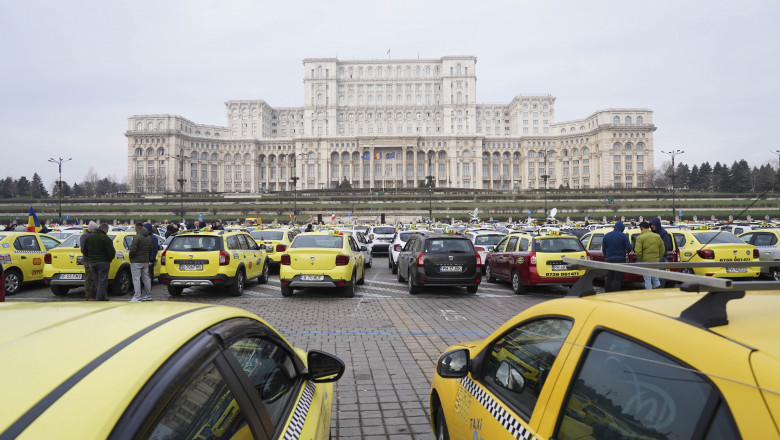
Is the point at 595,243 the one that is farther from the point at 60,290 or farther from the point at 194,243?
the point at 60,290

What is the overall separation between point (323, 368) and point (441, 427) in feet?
3.58

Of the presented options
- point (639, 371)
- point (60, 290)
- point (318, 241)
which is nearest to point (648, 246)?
point (318, 241)

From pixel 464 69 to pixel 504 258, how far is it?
405ft

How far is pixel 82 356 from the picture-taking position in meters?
1.46

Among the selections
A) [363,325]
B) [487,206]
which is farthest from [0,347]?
[487,206]

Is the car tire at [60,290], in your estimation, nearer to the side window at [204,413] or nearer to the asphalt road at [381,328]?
the asphalt road at [381,328]

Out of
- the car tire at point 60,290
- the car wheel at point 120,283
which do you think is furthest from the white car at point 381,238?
the car tire at point 60,290

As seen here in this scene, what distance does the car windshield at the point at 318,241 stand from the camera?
1176 centimetres

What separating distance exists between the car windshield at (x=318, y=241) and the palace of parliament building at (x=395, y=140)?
343 ft

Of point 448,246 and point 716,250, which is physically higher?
point 448,246

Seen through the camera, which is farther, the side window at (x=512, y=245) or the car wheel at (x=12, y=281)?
the side window at (x=512, y=245)

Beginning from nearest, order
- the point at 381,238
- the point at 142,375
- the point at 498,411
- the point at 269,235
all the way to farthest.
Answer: the point at 142,375 → the point at 498,411 → the point at 269,235 → the point at 381,238

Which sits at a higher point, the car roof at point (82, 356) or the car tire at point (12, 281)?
the car roof at point (82, 356)

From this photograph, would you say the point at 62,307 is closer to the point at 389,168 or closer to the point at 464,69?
the point at 389,168
